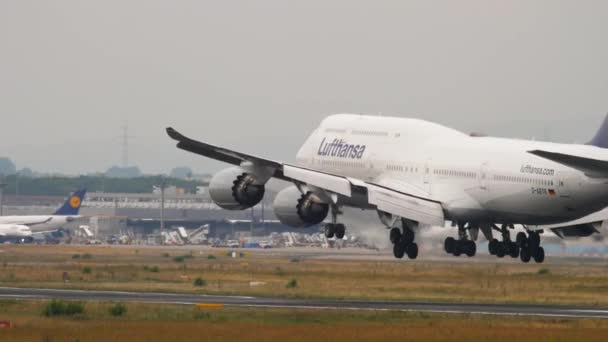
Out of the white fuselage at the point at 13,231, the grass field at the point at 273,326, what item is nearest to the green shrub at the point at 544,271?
the grass field at the point at 273,326

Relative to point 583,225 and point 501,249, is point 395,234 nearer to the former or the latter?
point 501,249

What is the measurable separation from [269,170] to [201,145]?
18.6 feet

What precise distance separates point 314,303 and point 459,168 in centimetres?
989

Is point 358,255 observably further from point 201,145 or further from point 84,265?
point 201,145

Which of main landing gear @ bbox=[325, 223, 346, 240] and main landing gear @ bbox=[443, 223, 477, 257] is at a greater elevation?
main landing gear @ bbox=[325, 223, 346, 240]

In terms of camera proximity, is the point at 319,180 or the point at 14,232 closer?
the point at 319,180

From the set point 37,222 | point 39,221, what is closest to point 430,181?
point 37,222

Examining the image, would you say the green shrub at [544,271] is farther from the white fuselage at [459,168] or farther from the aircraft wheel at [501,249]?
the aircraft wheel at [501,249]

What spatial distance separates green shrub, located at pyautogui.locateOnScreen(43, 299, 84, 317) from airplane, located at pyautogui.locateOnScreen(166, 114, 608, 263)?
886cm

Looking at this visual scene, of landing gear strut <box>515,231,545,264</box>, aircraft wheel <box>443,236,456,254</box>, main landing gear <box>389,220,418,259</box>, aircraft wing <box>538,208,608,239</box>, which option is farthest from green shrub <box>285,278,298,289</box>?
aircraft wing <box>538,208,608,239</box>

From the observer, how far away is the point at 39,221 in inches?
7628

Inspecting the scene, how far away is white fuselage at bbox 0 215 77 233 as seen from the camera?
192 metres

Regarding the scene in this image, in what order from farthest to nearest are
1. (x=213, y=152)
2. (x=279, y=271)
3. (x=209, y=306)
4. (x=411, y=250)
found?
1. (x=279, y=271)
2. (x=411, y=250)
3. (x=213, y=152)
4. (x=209, y=306)

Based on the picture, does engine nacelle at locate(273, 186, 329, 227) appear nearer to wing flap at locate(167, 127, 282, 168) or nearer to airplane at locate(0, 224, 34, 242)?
wing flap at locate(167, 127, 282, 168)
